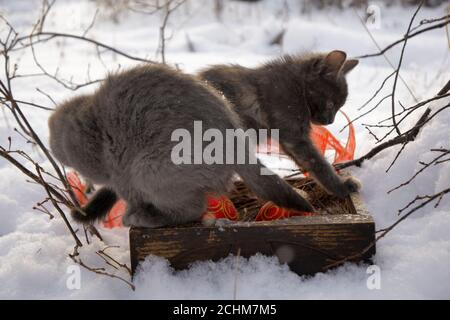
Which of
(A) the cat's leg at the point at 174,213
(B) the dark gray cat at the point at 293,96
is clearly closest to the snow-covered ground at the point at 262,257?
(A) the cat's leg at the point at 174,213

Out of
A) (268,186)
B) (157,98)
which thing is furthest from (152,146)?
(268,186)

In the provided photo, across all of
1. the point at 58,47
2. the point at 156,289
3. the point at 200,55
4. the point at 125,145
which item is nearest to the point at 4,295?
the point at 156,289

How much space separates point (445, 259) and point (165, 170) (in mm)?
987

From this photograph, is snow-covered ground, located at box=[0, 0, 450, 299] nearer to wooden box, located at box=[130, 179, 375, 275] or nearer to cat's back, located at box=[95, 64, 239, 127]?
wooden box, located at box=[130, 179, 375, 275]

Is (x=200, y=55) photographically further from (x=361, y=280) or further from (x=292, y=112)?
(x=361, y=280)

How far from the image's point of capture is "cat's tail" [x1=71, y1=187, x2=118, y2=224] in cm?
213

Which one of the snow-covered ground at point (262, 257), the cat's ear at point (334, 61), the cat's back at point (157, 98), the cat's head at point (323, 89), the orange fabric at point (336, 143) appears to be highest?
the cat's ear at point (334, 61)

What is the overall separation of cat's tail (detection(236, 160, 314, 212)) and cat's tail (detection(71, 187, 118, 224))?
610 millimetres

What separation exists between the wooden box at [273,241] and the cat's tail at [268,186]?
0.28ft

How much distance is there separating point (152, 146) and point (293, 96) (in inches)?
35.2

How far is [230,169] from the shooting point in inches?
73.5

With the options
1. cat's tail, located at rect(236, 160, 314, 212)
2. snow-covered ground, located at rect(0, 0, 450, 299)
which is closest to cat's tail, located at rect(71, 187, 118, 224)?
snow-covered ground, located at rect(0, 0, 450, 299)

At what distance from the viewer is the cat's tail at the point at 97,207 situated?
213 cm

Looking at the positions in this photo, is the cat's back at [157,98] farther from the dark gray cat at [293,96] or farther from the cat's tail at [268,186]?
the dark gray cat at [293,96]
